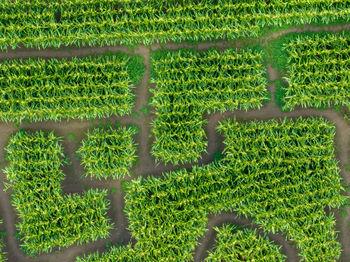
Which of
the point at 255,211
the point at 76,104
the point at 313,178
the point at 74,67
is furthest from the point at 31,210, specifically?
the point at 313,178

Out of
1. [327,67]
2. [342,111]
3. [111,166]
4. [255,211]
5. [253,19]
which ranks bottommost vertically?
[255,211]

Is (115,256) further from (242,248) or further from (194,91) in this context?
(194,91)

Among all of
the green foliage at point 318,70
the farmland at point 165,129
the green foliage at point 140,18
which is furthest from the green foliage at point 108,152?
the green foliage at point 318,70

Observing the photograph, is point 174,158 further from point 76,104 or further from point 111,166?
point 76,104

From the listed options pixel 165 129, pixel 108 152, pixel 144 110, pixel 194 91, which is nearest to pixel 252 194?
pixel 165 129

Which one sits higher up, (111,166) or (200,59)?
(200,59)
